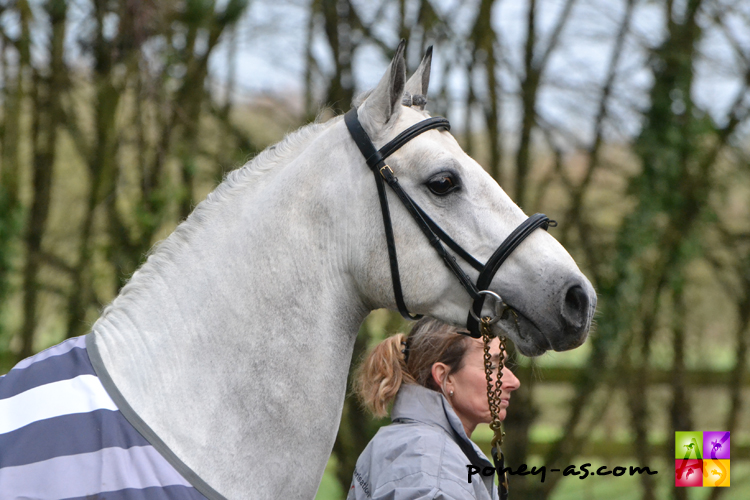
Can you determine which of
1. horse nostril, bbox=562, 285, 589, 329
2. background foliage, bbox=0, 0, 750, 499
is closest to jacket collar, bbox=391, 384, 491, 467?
horse nostril, bbox=562, 285, 589, 329

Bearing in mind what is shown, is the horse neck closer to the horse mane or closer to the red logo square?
the horse mane

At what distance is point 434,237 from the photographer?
5.93ft

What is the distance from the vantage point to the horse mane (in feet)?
5.82

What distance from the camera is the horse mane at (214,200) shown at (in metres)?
1.78

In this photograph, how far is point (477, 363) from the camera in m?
2.28

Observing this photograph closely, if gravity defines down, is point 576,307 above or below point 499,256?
below

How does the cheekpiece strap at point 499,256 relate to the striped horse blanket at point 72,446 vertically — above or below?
above

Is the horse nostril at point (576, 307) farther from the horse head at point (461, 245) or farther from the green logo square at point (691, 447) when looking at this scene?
the green logo square at point (691, 447)

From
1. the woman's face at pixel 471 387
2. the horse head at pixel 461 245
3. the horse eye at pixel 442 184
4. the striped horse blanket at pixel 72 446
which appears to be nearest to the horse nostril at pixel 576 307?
the horse head at pixel 461 245

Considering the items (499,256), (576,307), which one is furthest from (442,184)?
(576,307)

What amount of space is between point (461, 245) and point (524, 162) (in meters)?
4.84

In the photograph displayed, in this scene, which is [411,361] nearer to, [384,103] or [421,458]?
[421,458]

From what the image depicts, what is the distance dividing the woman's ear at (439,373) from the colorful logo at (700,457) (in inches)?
60.0

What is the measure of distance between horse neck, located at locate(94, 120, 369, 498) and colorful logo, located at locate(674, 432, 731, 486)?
2145 millimetres
